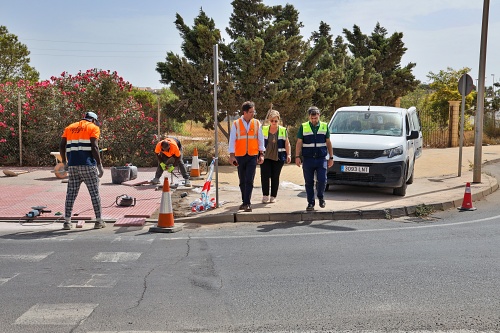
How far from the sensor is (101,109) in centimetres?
1897

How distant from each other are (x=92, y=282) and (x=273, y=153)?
5.64m

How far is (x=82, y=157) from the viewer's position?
9117mm

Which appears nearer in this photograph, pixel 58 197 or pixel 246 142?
pixel 246 142

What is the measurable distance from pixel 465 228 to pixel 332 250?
2.74 meters

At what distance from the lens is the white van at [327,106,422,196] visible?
12.0m

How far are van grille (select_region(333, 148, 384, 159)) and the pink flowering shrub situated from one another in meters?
8.01

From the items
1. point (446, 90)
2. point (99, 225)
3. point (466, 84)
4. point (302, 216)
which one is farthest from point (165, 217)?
point (446, 90)

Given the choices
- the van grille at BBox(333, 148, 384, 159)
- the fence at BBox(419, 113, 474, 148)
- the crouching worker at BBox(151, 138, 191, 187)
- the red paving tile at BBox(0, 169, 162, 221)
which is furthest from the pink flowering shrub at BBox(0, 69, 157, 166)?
the fence at BBox(419, 113, 474, 148)

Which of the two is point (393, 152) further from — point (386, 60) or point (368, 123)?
point (386, 60)

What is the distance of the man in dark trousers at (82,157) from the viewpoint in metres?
9.07

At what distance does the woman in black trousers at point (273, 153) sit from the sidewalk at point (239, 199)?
1.07ft

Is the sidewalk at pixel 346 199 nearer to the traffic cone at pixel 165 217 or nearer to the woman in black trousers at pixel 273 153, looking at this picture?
the woman in black trousers at pixel 273 153

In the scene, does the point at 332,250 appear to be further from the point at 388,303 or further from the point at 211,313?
the point at 211,313

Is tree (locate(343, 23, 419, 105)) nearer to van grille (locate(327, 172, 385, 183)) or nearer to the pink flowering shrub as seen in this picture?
the pink flowering shrub
